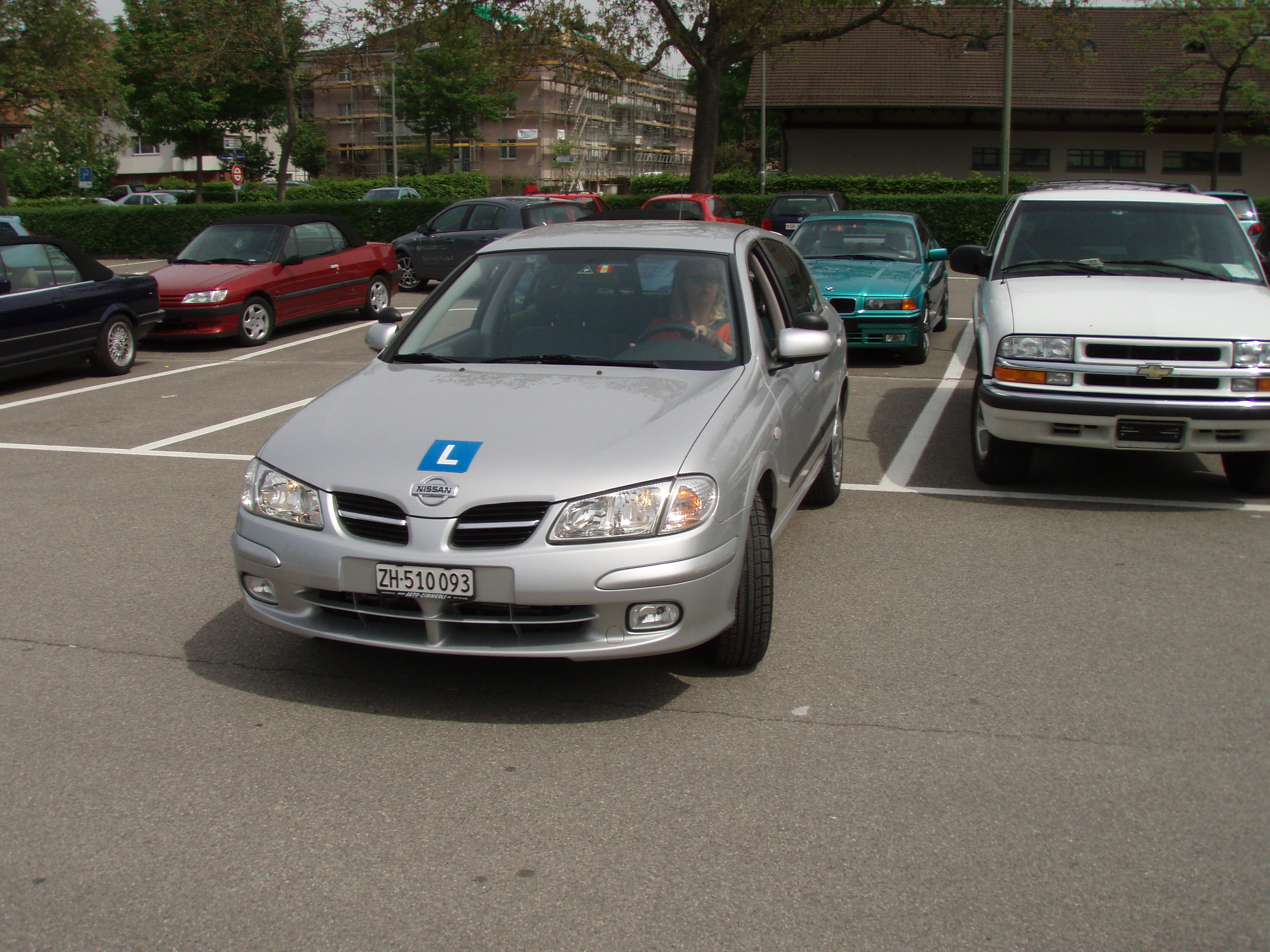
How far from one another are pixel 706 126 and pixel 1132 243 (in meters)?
22.2

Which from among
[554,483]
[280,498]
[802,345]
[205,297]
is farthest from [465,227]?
[554,483]

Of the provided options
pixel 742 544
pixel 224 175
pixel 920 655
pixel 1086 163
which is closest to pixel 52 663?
pixel 742 544

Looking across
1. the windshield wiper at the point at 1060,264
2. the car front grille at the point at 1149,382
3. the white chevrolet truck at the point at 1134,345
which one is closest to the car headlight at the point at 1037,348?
the white chevrolet truck at the point at 1134,345

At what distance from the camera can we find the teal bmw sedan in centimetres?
1190

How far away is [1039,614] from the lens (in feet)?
16.3

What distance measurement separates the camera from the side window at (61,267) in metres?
11.4

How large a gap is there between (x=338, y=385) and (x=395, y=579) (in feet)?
4.72

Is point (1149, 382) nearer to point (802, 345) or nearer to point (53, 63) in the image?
point (802, 345)

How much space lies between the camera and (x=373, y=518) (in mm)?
3859

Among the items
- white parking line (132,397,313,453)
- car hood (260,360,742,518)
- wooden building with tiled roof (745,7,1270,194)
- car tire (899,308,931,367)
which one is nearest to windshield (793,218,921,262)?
car tire (899,308,931,367)

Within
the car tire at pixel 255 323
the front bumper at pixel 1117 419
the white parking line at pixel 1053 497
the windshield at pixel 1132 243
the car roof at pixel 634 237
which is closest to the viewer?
the car roof at pixel 634 237

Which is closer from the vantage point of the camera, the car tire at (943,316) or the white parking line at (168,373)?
the white parking line at (168,373)

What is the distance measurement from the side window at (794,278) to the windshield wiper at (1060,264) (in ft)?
6.38

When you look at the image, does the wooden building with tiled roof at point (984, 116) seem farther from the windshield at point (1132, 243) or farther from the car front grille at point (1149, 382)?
the car front grille at point (1149, 382)
